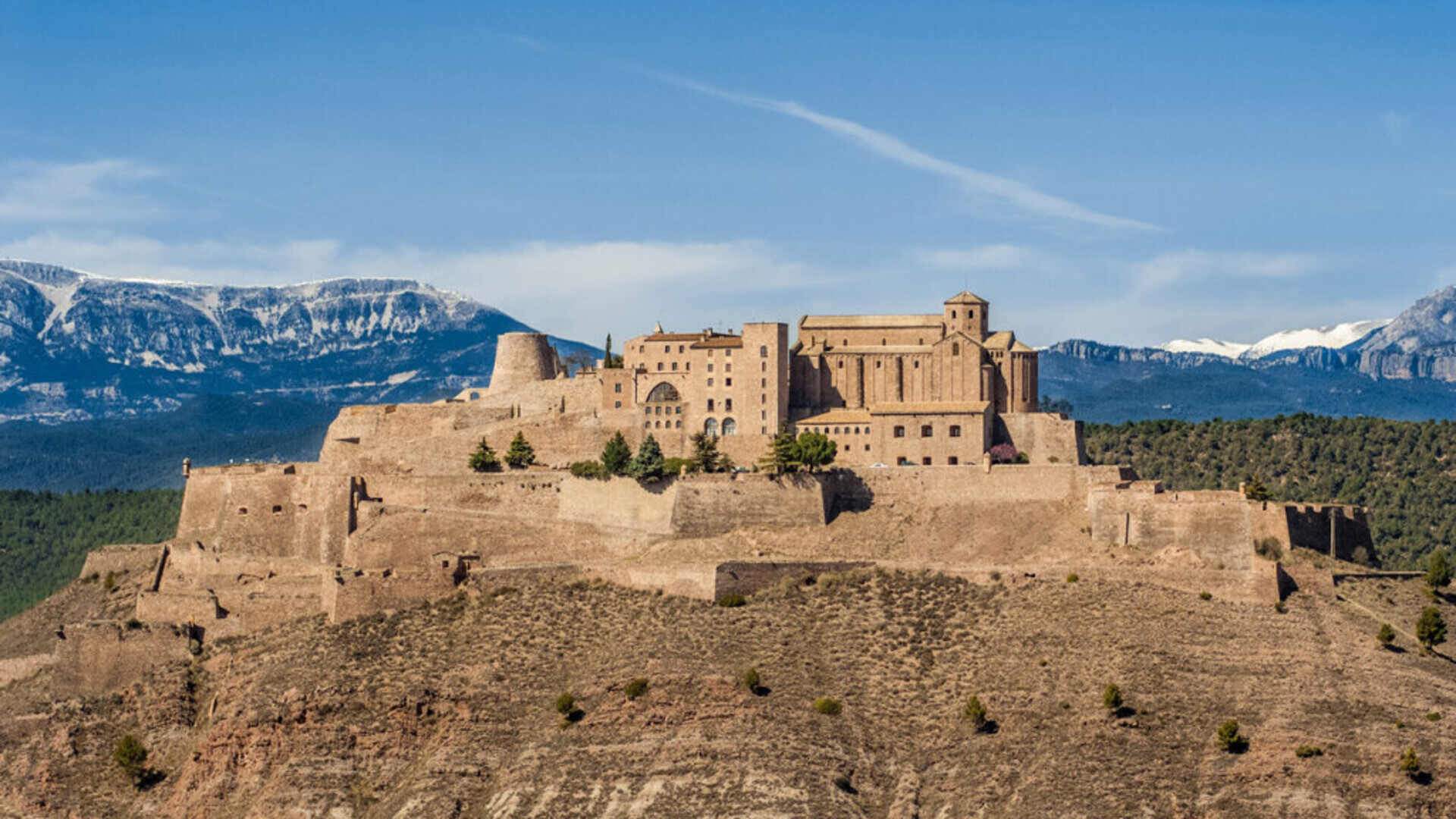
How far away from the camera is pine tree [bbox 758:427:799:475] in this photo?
95750mm

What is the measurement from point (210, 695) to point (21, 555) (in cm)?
6958

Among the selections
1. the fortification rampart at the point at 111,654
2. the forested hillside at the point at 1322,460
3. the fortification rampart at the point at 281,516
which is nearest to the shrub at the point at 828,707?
the fortification rampart at the point at 281,516

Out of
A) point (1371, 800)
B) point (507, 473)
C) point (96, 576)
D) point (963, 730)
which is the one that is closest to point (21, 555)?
point (96, 576)

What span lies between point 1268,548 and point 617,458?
1140 inches

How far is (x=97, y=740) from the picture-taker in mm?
87750

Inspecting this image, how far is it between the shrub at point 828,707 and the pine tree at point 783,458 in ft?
66.9

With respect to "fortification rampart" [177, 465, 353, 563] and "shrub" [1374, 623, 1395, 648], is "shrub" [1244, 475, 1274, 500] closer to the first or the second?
"shrub" [1374, 623, 1395, 648]

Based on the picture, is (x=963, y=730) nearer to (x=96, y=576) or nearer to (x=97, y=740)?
(x=97, y=740)

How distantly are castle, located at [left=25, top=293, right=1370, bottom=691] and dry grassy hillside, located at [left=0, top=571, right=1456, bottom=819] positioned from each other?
1.87 m

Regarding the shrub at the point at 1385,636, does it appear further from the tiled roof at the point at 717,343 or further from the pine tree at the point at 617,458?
the tiled roof at the point at 717,343

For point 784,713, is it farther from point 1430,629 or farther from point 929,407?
point 929,407

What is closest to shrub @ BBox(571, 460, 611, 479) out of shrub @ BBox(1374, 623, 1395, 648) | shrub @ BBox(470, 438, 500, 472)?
shrub @ BBox(470, 438, 500, 472)

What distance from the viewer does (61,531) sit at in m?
156

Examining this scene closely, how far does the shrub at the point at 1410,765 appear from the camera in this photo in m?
67.8
